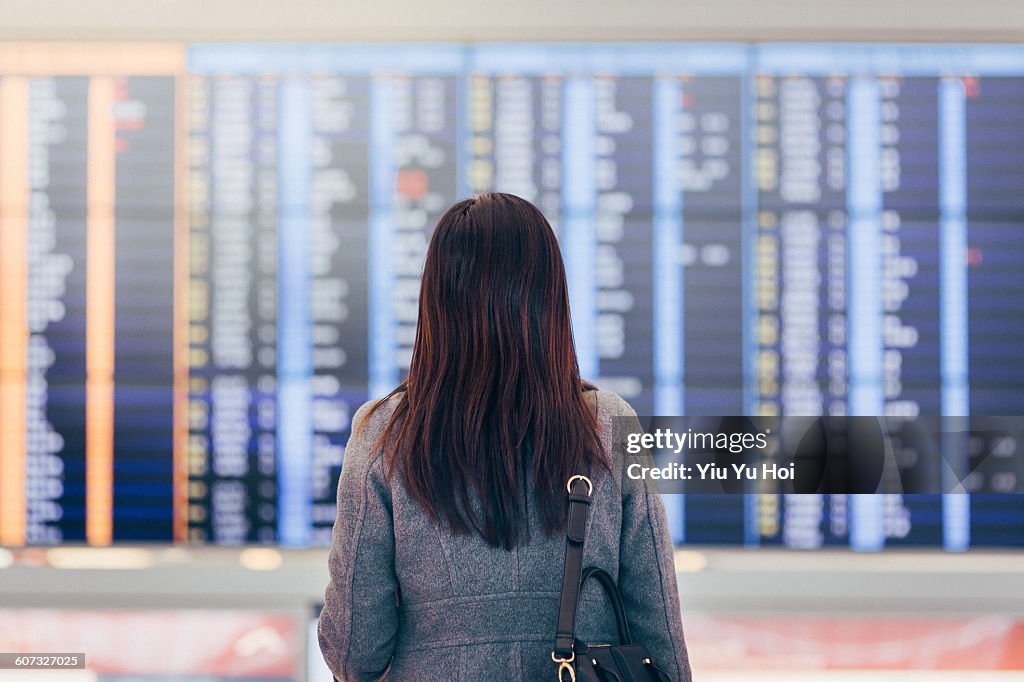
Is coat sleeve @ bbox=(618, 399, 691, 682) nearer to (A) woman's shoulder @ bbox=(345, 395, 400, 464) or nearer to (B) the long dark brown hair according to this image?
(B) the long dark brown hair

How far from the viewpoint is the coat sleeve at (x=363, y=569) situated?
1214 millimetres

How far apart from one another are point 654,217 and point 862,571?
3.44 ft

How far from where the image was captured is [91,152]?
2.36m

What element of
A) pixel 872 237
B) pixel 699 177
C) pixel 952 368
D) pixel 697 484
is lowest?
pixel 697 484

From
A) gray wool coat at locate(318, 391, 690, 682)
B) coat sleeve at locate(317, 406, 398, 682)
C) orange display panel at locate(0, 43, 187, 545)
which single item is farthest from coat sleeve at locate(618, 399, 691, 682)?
orange display panel at locate(0, 43, 187, 545)

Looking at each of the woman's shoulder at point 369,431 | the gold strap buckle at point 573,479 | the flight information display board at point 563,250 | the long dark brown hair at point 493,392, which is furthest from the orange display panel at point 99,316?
the gold strap buckle at point 573,479

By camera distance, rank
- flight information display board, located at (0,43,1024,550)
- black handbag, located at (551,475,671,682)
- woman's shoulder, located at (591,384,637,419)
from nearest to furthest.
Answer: black handbag, located at (551,475,671,682), woman's shoulder, located at (591,384,637,419), flight information display board, located at (0,43,1024,550)

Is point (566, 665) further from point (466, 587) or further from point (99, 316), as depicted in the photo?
point (99, 316)

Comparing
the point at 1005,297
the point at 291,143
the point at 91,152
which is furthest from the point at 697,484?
the point at 91,152

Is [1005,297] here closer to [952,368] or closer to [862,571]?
[952,368]

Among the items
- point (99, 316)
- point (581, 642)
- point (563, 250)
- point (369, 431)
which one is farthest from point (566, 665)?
point (99, 316)

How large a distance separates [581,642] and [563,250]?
133 centimetres

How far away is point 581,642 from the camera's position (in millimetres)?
1174

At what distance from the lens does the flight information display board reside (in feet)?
7.66
